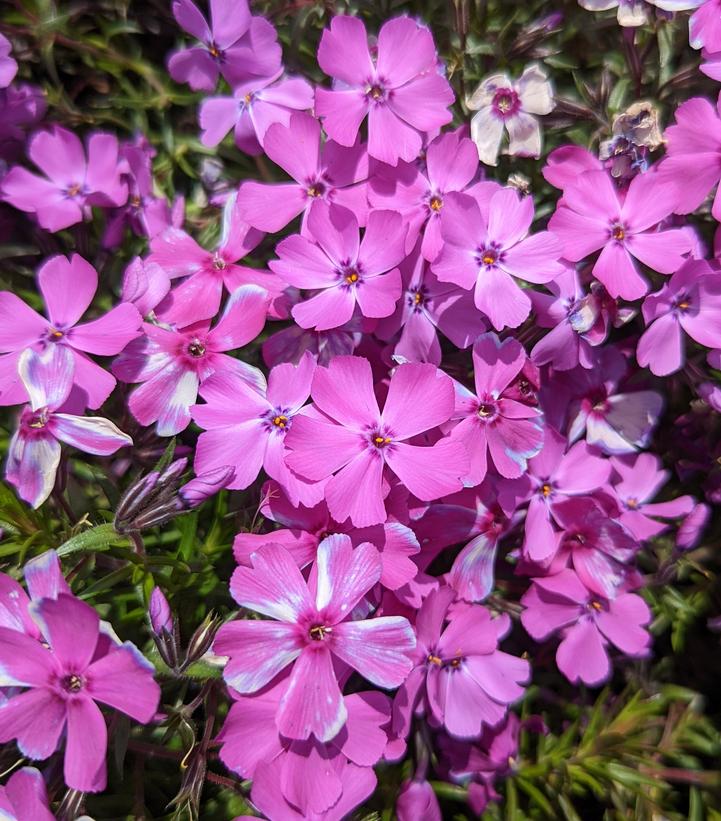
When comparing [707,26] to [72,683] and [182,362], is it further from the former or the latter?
[72,683]

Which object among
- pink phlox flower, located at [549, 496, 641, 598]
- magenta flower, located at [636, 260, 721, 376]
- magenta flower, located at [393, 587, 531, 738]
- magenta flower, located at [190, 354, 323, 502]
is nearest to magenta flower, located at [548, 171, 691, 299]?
magenta flower, located at [636, 260, 721, 376]

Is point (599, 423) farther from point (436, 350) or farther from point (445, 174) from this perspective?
point (445, 174)

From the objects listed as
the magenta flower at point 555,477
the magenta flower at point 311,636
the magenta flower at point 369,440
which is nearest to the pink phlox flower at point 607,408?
the magenta flower at point 555,477

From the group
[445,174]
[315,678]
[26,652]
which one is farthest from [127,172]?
[315,678]

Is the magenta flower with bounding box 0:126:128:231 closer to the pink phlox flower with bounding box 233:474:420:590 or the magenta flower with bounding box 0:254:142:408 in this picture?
the magenta flower with bounding box 0:254:142:408

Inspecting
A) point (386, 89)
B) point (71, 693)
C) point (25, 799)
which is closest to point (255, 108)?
point (386, 89)

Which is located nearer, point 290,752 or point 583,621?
point 290,752
